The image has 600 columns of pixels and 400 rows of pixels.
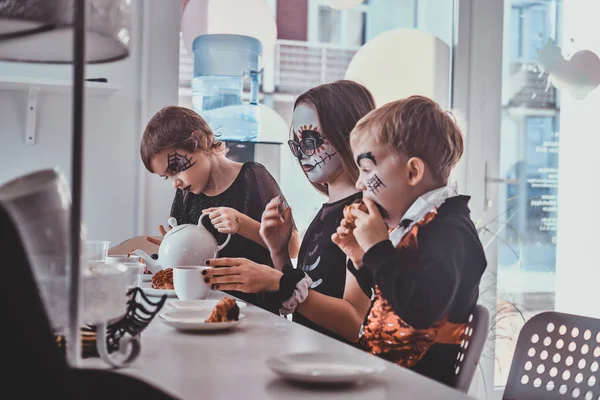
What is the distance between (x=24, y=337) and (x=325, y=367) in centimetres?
49

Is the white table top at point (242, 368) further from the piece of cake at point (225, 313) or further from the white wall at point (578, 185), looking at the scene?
the white wall at point (578, 185)

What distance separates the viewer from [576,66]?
2895 millimetres

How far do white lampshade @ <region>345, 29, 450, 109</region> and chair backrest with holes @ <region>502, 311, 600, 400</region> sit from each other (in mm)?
1598

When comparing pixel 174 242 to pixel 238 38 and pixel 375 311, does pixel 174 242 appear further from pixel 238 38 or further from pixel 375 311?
pixel 238 38

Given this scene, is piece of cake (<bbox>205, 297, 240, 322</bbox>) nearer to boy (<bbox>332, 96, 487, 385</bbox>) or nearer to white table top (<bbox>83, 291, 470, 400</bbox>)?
white table top (<bbox>83, 291, 470, 400</bbox>)

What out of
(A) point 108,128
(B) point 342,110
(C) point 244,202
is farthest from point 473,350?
(A) point 108,128

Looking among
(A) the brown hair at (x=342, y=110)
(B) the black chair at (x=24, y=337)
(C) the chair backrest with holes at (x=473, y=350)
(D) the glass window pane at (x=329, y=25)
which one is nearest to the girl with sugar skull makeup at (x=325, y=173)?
(A) the brown hair at (x=342, y=110)

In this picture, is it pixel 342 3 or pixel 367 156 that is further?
pixel 342 3

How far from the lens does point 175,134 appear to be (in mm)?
2098

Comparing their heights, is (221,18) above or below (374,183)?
above

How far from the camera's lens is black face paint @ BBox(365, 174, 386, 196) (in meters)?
1.47

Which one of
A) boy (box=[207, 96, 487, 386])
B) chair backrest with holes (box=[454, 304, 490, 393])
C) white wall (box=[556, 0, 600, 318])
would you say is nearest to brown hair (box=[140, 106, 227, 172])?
boy (box=[207, 96, 487, 386])

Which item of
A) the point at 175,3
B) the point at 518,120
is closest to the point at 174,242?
the point at 175,3

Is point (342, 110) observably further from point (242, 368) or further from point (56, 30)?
point (56, 30)
